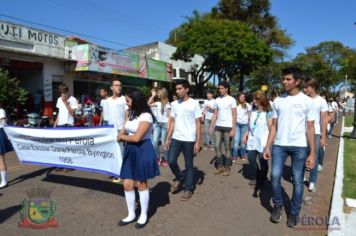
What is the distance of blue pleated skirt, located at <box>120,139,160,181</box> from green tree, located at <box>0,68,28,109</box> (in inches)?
346

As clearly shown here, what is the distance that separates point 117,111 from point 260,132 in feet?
8.43

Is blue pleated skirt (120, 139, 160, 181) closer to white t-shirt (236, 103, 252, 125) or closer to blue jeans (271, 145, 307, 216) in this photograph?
blue jeans (271, 145, 307, 216)

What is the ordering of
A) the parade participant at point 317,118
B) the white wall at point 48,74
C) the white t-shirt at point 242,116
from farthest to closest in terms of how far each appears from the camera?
1. the white wall at point 48,74
2. the white t-shirt at point 242,116
3. the parade participant at point 317,118

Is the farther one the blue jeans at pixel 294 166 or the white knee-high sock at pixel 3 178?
the white knee-high sock at pixel 3 178

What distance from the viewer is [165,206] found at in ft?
17.3

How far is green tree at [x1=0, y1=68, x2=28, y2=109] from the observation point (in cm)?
1177

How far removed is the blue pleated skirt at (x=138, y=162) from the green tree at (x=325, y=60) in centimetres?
5531

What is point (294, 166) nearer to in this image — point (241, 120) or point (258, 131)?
point (258, 131)

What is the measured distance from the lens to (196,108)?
571 centimetres

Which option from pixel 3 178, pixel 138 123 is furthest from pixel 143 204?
pixel 3 178

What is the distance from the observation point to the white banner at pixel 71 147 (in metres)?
5.34

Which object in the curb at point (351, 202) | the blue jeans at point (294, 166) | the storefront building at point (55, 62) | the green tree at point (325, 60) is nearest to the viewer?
the blue jeans at point (294, 166)

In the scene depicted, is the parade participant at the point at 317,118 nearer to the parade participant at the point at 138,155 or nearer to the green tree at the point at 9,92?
the parade participant at the point at 138,155

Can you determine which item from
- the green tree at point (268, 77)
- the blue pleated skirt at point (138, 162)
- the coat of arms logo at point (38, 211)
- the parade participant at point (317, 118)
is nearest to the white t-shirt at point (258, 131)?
the parade participant at point (317, 118)
